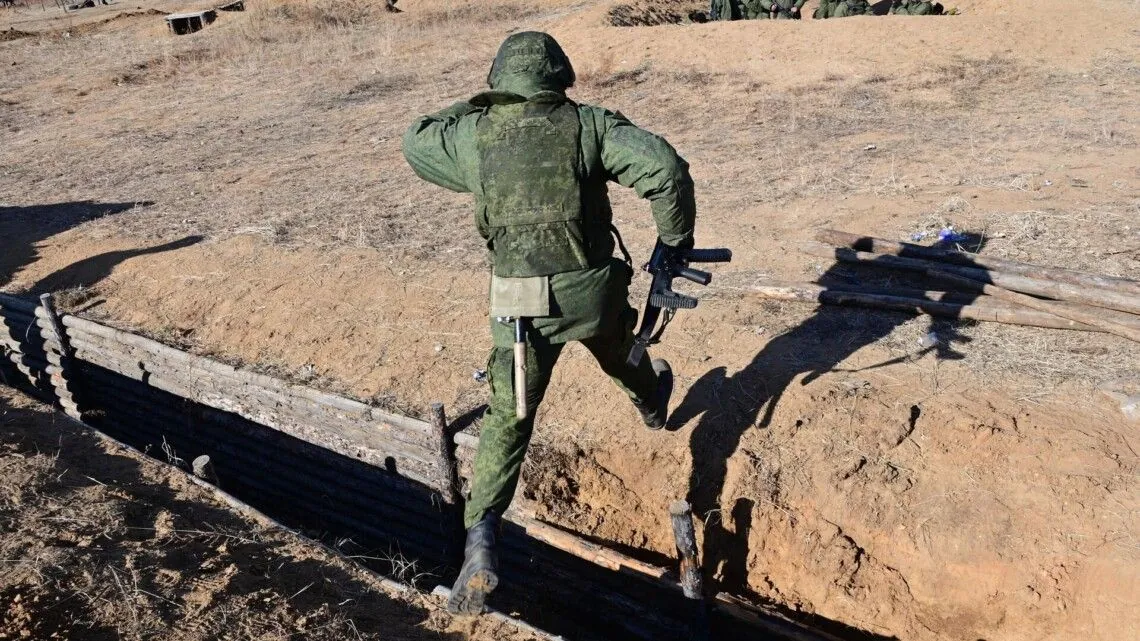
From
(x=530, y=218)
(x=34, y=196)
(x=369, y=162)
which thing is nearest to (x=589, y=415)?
(x=530, y=218)

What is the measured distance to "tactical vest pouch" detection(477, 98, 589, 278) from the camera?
337 centimetres

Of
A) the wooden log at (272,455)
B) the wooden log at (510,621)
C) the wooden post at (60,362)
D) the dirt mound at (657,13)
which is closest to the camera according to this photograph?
the wooden log at (510,621)

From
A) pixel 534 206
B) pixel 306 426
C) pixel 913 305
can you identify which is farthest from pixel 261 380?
pixel 913 305

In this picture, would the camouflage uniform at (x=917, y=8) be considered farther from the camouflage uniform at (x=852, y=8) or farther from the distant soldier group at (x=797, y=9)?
the camouflage uniform at (x=852, y=8)

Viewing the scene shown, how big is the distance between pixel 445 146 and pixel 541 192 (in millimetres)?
495

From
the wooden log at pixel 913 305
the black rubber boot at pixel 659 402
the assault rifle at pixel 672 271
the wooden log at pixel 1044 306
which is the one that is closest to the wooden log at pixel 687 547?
the black rubber boot at pixel 659 402

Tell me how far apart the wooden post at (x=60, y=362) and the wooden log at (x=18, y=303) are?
12cm

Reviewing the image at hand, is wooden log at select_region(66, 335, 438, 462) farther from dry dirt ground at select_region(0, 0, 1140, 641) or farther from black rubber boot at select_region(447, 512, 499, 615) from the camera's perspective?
black rubber boot at select_region(447, 512, 499, 615)

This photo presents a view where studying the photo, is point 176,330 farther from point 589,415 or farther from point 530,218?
point 530,218

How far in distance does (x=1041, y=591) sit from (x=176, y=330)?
6030 mm

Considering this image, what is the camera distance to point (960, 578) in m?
4.07

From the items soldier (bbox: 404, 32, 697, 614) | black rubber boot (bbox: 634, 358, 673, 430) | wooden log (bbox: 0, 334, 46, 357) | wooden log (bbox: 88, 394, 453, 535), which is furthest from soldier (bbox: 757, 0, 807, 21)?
soldier (bbox: 404, 32, 697, 614)

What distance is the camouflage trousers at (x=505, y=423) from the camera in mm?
3627

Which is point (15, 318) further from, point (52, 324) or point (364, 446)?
point (364, 446)
